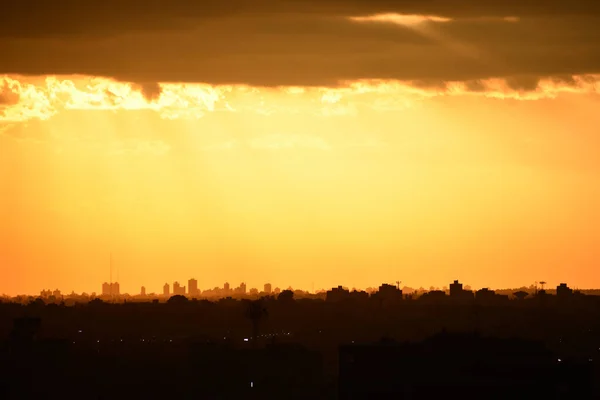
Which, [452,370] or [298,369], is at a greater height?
[298,369]

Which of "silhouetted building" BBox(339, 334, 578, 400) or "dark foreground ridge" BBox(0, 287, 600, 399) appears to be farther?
"dark foreground ridge" BBox(0, 287, 600, 399)

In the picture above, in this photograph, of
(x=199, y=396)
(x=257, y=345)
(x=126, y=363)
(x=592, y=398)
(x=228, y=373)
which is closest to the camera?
(x=592, y=398)

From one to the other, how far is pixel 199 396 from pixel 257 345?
52437 millimetres

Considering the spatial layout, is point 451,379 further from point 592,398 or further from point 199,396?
point 199,396

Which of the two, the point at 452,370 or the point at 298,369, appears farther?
the point at 298,369

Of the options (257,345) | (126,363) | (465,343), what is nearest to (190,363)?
(126,363)

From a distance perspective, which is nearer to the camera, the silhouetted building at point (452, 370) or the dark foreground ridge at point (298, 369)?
the silhouetted building at point (452, 370)

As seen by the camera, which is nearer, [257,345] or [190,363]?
[190,363]

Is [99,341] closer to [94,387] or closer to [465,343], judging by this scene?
[94,387]

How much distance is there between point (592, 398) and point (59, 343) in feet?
A: 223

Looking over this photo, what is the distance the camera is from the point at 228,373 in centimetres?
13088

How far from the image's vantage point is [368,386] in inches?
3989

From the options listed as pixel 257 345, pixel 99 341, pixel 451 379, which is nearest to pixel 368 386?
pixel 451 379

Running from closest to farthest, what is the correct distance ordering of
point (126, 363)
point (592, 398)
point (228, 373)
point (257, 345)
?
point (592, 398) → point (228, 373) → point (126, 363) → point (257, 345)
